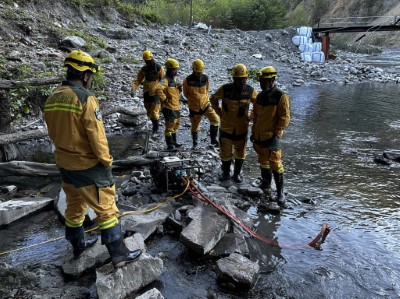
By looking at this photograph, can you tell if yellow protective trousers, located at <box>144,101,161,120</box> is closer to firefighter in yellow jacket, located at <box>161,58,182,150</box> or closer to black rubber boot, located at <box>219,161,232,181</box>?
firefighter in yellow jacket, located at <box>161,58,182,150</box>

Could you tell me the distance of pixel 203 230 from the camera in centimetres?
404

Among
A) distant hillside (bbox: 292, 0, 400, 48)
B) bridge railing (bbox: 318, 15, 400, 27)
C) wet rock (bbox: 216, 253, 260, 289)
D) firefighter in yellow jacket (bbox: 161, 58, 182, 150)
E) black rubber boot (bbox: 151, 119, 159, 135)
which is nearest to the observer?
wet rock (bbox: 216, 253, 260, 289)

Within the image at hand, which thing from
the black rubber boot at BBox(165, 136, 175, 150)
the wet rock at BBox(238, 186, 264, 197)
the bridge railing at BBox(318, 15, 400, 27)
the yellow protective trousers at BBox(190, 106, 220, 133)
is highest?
the bridge railing at BBox(318, 15, 400, 27)

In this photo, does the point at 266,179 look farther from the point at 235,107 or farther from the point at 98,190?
the point at 98,190

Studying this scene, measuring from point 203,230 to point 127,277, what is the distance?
108 cm

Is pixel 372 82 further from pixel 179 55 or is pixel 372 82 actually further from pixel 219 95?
pixel 219 95

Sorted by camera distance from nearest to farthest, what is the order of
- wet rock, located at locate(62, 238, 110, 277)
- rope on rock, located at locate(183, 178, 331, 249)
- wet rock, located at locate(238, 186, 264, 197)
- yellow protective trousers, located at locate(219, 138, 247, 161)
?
1. wet rock, located at locate(62, 238, 110, 277)
2. rope on rock, located at locate(183, 178, 331, 249)
3. wet rock, located at locate(238, 186, 264, 197)
4. yellow protective trousers, located at locate(219, 138, 247, 161)

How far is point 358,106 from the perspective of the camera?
1334 cm

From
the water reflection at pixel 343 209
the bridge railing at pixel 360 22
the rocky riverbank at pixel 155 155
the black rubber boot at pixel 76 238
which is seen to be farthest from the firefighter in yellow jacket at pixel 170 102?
the bridge railing at pixel 360 22

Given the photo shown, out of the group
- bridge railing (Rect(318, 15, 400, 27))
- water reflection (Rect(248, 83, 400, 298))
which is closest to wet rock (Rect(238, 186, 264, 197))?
water reflection (Rect(248, 83, 400, 298))

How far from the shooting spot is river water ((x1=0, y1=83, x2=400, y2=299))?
362 centimetres

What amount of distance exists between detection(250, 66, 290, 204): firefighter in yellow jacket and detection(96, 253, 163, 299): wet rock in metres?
2.58

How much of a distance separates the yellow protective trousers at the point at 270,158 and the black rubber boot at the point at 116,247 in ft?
8.98

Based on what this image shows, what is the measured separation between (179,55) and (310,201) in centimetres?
1354
